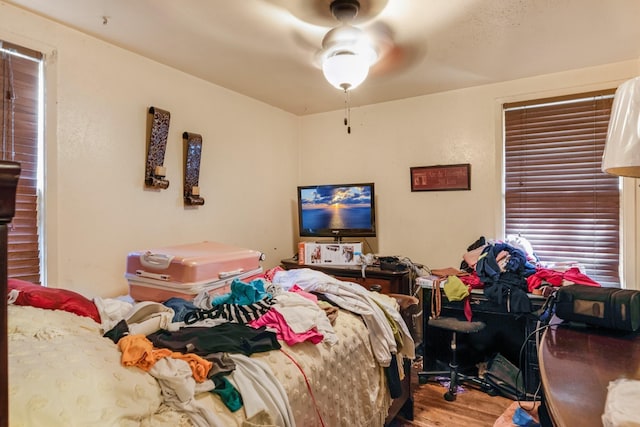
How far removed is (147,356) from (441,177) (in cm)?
279

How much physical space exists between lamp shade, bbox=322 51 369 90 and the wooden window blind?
1.58 metres

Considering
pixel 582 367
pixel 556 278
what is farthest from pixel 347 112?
pixel 582 367

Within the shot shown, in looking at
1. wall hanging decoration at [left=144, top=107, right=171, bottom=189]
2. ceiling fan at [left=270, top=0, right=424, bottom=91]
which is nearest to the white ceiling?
ceiling fan at [left=270, top=0, right=424, bottom=91]

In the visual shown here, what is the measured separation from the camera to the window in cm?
265

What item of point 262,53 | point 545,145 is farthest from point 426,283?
point 262,53

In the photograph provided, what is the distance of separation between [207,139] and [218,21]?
3.60 feet

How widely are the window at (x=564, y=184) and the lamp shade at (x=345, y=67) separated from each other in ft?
5.34

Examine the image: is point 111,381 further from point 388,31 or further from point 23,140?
point 388,31

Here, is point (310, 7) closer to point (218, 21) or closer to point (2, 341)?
point (218, 21)

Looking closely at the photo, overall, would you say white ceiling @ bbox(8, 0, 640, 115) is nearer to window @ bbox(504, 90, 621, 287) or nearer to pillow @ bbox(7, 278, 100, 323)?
window @ bbox(504, 90, 621, 287)

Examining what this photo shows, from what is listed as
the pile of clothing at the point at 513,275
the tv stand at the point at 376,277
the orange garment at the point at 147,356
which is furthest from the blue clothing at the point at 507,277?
the orange garment at the point at 147,356

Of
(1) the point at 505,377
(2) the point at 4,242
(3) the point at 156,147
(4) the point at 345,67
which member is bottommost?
(1) the point at 505,377

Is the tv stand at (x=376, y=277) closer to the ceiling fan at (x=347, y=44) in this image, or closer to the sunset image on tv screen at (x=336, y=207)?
the sunset image on tv screen at (x=336, y=207)

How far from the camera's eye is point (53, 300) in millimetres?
1376
